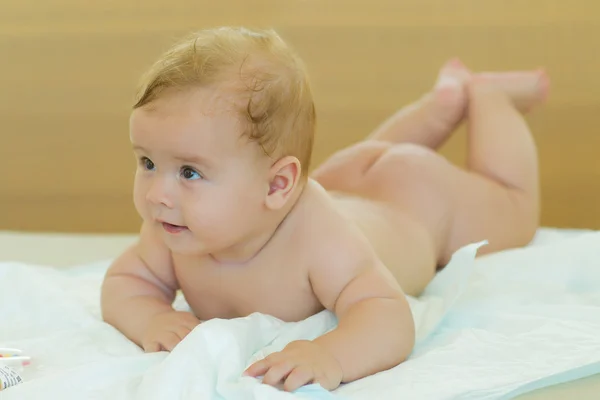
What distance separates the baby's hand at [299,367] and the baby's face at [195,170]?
178 mm

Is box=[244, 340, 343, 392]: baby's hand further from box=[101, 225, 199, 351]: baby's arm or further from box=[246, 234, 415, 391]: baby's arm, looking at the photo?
box=[101, 225, 199, 351]: baby's arm

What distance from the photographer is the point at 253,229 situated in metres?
1.08

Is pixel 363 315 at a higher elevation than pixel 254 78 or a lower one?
lower

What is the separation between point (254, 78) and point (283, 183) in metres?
0.14

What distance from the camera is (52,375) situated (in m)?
0.90

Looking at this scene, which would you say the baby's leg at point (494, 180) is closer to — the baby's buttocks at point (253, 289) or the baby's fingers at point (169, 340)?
the baby's buttocks at point (253, 289)

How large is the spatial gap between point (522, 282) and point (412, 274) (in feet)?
0.51

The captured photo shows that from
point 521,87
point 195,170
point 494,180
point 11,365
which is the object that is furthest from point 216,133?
point 521,87

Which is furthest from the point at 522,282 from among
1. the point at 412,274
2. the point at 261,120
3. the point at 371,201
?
the point at 261,120

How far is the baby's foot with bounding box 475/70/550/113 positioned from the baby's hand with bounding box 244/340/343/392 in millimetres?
918

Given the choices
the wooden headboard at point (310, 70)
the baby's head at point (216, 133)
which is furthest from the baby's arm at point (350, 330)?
the wooden headboard at point (310, 70)

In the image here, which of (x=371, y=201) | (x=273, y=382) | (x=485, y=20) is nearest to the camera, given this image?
(x=273, y=382)

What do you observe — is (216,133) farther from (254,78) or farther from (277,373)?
(277,373)

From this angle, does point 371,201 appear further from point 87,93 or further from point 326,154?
point 87,93
